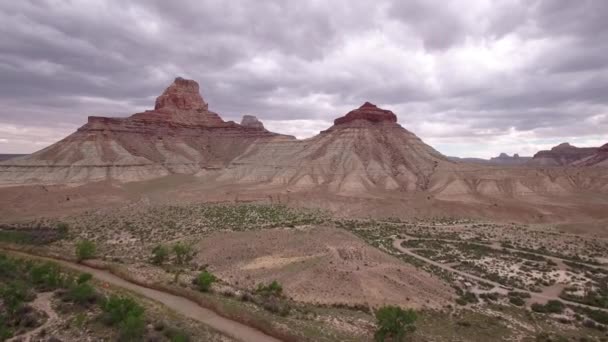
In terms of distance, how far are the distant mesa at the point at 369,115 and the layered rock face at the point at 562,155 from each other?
289 ft

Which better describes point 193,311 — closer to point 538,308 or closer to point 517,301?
point 517,301

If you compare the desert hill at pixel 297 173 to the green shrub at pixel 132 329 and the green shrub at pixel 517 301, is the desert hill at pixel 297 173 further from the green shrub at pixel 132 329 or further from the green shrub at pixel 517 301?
the green shrub at pixel 132 329

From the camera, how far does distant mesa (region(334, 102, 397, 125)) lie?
115 m

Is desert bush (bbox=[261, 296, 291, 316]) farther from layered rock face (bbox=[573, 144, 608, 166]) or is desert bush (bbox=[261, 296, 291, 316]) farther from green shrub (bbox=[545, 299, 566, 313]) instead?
layered rock face (bbox=[573, 144, 608, 166])

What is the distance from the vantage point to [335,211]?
217 ft

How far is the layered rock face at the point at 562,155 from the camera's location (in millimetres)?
157625

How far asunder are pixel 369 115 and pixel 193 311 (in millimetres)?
99613

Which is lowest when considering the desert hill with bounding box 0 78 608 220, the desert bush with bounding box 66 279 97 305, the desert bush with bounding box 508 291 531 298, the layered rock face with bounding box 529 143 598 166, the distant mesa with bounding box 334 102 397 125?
the desert bush with bounding box 508 291 531 298

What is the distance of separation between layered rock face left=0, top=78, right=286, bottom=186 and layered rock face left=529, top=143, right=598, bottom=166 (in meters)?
120

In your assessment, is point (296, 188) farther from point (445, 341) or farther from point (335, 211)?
point (445, 341)

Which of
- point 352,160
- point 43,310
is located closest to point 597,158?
point 352,160

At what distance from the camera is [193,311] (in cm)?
2144

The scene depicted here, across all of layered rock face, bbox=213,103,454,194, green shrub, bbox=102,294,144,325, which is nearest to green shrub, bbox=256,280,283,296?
green shrub, bbox=102,294,144,325

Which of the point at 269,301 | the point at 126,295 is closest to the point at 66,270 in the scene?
the point at 126,295
